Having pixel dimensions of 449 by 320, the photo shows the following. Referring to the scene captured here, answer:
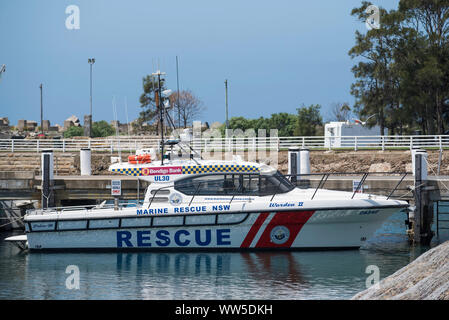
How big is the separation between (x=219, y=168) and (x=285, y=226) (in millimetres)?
2957

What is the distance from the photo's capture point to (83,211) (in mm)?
19562

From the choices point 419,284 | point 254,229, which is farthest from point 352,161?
point 419,284

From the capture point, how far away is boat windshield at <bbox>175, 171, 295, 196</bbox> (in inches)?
757

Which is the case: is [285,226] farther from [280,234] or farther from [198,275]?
[198,275]

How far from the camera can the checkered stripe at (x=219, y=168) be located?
2031 centimetres

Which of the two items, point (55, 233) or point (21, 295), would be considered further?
point (55, 233)

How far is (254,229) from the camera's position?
18.9m

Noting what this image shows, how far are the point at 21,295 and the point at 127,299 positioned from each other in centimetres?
265

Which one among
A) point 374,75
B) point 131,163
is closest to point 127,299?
point 131,163

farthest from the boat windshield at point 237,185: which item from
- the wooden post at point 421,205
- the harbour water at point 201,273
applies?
the wooden post at point 421,205

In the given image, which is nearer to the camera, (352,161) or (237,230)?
(237,230)

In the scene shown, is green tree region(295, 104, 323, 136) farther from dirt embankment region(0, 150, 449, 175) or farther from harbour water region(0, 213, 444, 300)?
harbour water region(0, 213, 444, 300)
